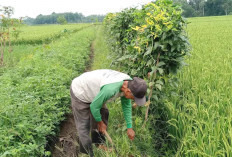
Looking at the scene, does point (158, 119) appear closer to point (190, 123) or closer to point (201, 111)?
point (190, 123)

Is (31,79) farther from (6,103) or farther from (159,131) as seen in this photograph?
(159,131)

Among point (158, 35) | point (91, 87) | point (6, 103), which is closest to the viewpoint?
point (91, 87)

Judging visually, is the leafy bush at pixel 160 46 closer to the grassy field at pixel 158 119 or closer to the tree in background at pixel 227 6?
the grassy field at pixel 158 119

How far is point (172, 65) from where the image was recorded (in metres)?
2.94

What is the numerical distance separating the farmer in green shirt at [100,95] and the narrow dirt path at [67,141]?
1.33 ft

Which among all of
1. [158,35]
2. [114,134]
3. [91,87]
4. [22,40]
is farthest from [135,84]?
[22,40]

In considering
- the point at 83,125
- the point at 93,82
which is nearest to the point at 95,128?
the point at 83,125

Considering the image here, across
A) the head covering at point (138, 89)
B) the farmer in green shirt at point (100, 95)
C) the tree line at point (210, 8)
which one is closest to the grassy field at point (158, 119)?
the farmer in green shirt at point (100, 95)

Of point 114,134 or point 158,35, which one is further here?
point 114,134

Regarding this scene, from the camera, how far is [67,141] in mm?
3477

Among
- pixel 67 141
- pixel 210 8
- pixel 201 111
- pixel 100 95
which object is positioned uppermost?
pixel 210 8

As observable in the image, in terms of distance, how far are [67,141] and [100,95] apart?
1.80 meters

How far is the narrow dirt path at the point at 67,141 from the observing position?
3174mm

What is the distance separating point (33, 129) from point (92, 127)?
88 centimetres
